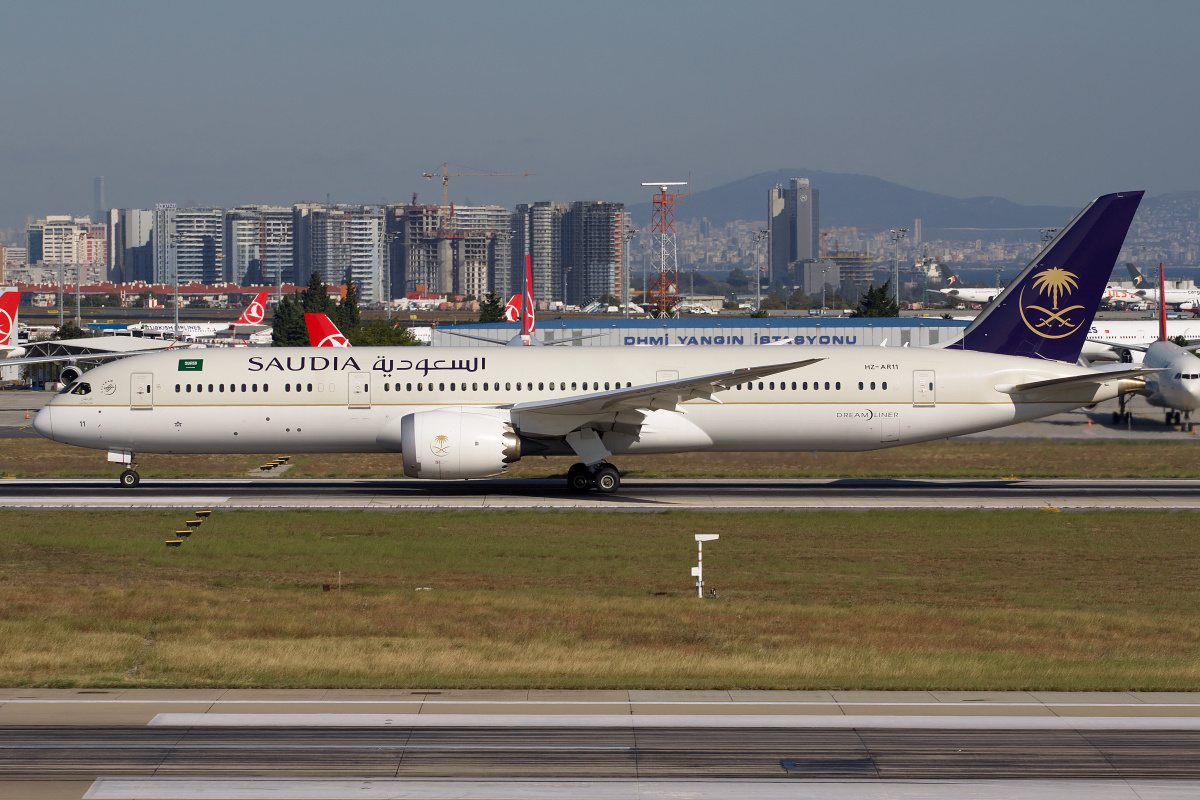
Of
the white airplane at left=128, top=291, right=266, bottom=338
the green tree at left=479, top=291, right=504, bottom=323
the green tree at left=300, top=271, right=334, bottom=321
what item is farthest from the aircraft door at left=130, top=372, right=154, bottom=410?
the green tree at left=479, top=291, right=504, bottom=323

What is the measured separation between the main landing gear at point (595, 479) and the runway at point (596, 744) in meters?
20.2

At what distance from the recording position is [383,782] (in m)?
13.5

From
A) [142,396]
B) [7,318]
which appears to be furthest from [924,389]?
[7,318]

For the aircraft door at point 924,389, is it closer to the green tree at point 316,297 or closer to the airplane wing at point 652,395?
the airplane wing at point 652,395

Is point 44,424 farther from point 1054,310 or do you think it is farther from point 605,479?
point 1054,310

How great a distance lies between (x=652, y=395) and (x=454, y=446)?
6.00m

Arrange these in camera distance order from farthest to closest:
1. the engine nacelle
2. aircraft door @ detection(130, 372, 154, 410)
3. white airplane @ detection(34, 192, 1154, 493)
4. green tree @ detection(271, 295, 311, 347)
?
1. green tree @ detection(271, 295, 311, 347)
2. aircraft door @ detection(130, 372, 154, 410)
3. white airplane @ detection(34, 192, 1154, 493)
4. the engine nacelle

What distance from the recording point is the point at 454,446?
35.0 metres

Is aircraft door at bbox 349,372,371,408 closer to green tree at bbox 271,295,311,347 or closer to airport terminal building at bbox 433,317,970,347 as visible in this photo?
airport terminal building at bbox 433,317,970,347

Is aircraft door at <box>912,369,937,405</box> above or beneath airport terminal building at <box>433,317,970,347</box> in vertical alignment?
beneath

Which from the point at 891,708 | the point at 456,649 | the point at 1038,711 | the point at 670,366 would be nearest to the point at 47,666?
the point at 456,649

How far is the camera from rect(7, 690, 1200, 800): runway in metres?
13.4

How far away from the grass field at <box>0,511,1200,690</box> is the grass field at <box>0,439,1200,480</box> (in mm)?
10122

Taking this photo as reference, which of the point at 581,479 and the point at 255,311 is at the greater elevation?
the point at 255,311
